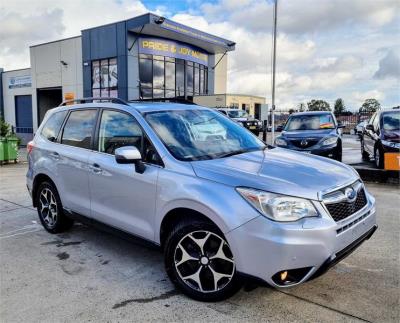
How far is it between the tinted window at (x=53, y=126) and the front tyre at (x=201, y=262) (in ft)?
8.94

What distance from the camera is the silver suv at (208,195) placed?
289cm

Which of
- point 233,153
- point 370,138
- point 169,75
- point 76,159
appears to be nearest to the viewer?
point 233,153

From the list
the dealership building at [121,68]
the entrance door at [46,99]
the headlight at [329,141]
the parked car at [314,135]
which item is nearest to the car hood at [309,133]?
the parked car at [314,135]

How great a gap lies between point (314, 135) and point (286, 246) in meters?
8.13

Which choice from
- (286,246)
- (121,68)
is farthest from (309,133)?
(121,68)

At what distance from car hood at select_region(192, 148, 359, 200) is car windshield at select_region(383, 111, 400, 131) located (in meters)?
6.57

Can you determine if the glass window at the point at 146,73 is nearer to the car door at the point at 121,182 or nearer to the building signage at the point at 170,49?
the building signage at the point at 170,49

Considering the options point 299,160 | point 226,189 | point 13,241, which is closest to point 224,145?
point 299,160

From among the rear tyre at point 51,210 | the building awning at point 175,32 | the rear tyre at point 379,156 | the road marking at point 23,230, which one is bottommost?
the road marking at point 23,230

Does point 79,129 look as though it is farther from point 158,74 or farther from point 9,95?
point 9,95

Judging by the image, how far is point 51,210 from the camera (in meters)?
5.30

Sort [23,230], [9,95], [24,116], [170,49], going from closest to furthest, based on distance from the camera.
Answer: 1. [23,230]
2. [170,49]
3. [24,116]
4. [9,95]

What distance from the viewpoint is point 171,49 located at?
29.4 m

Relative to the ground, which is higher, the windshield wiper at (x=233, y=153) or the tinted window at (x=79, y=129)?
the tinted window at (x=79, y=129)
